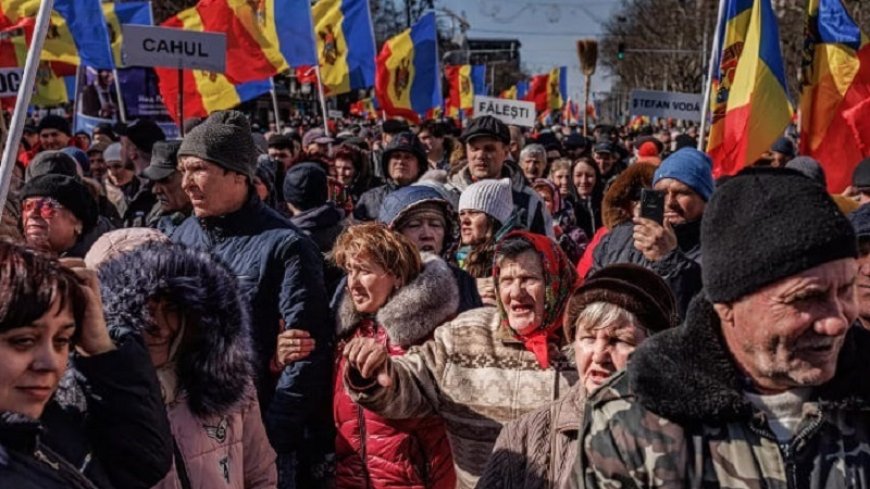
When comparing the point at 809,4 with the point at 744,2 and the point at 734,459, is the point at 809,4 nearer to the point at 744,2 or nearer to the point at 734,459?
the point at 744,2

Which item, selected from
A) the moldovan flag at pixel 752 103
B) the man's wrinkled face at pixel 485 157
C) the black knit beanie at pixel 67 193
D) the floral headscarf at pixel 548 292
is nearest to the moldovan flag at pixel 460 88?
the man's wrinkled face at pixel 485 157

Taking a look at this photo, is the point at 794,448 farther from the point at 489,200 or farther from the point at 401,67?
the point at 401,67

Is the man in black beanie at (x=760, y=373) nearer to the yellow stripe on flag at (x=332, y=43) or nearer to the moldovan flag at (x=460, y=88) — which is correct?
the yellow stripe on flag at (x=332, y=43)

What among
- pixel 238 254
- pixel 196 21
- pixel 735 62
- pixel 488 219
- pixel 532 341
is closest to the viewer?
pixel 532 341

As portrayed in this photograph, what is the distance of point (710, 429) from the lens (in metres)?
1.89

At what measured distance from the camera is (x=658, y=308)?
279 centimetres

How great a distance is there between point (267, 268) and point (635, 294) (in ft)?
5.25

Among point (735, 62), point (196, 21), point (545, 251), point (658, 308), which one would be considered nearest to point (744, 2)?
point (735, 62)

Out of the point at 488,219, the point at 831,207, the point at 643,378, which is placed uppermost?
the point at 831,207

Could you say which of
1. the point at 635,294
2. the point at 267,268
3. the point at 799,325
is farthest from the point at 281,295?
the point at 799,325

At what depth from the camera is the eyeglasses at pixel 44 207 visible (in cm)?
425

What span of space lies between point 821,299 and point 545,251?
1.65 meters

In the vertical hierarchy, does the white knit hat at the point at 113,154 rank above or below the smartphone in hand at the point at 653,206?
below

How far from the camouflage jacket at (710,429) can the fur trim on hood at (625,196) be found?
3.42 m
